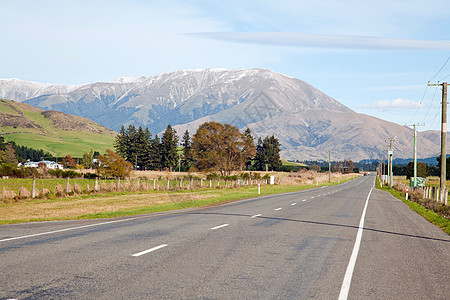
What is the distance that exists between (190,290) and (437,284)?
4.39 m

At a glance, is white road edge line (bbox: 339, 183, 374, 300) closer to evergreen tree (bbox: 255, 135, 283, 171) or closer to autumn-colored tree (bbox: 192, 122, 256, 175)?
autumn-colored tree (bbox: 192, 122, 256, 175)

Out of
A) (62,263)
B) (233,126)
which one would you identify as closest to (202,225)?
(62,263)

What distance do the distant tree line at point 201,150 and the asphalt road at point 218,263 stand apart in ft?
269

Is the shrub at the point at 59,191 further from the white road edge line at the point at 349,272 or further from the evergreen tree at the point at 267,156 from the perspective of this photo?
the evergreen tree at the point at 267,156

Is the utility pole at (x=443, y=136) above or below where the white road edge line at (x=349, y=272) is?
above

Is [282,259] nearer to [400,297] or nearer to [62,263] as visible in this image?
[400,297]

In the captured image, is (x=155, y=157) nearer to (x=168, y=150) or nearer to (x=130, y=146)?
(x=168, y=150)

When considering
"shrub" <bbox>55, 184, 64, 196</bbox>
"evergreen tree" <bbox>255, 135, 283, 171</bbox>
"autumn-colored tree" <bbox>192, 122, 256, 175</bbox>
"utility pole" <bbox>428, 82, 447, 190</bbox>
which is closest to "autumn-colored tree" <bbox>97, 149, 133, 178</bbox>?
"autumn-colored tree" <bbox>192, 122, 256, 175</bbox>

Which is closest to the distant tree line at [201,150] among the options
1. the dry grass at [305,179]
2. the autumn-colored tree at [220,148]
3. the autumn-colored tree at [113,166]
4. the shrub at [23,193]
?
the autumn-colored tree at [220,148]

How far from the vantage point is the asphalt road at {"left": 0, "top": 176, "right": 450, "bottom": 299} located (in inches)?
276

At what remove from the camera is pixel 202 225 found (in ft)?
53.5

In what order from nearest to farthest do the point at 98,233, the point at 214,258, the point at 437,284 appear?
the point at 437,284 → the point at 214,258 → the point at 98,233

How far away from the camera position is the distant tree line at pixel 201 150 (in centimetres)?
9781

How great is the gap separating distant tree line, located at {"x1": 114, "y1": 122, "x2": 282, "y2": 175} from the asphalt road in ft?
269
